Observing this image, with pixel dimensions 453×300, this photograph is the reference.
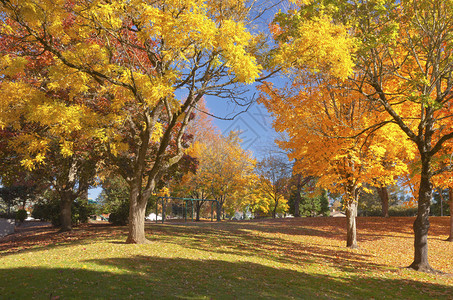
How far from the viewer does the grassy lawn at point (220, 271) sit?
6.00 m

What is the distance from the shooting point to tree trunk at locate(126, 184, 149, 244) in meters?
10.8

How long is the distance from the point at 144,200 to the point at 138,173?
102cm

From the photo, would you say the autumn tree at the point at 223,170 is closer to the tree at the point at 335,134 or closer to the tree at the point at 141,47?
the tree at the point at 335,134

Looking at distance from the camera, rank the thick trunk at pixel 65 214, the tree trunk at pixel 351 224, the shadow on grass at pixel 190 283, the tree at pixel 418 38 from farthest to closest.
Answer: the thick trunk at pixel 65 214, the tree trunk at pixel 351 224, the tree at pixel 418 38, the shadow on grass at pixel 190 283

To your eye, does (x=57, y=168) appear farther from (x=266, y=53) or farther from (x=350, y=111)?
(x=350, y=111)

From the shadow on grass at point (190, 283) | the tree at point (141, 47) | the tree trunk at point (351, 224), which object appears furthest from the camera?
the tree trunk at point (351, 224)

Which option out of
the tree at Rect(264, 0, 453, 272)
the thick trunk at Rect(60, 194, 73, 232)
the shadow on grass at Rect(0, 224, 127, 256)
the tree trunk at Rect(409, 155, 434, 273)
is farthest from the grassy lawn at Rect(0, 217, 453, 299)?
the thick trunk at Rect(60, 194, 73, 232)

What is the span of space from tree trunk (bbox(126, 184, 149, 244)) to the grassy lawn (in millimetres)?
486

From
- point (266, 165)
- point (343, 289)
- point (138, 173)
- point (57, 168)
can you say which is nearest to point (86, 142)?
point (138, 173)

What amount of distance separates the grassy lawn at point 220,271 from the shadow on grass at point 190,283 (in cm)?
2

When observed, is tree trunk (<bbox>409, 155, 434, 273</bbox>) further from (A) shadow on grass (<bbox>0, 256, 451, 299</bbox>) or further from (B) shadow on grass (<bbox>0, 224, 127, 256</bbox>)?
(B) shadow on grass (<bbox>0, 224, 127, 256</bbox>)

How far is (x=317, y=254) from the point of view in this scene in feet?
39.0

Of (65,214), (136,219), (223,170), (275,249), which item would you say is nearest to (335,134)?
(275,249)

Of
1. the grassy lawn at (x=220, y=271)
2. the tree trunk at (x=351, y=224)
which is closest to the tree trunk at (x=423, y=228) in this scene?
the grassy lawn at (x=220, y=271)
